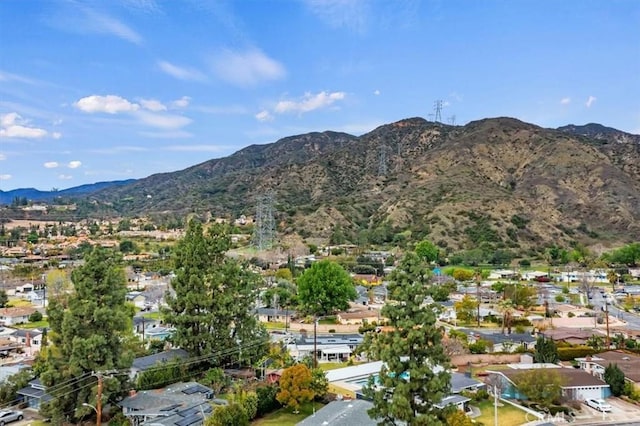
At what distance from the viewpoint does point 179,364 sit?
2498 centimetres

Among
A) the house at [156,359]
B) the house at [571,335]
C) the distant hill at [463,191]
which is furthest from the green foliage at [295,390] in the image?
the distant hill at [463,191]

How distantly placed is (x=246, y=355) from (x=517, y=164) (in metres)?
110

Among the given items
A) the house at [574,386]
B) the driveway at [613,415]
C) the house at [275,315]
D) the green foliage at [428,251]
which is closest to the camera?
the driveway at [613,415]

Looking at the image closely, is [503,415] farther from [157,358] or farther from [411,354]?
[157,358]

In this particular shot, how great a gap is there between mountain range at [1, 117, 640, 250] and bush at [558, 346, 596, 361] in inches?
2017

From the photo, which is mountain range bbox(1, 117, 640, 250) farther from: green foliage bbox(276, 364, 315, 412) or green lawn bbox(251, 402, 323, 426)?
green foliage bbox(276, 364, 315, 412)

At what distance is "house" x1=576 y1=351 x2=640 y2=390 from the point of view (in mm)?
26712

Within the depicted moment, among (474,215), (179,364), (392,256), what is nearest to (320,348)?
(179,364)

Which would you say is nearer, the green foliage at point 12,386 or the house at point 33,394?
the house at point 33,394

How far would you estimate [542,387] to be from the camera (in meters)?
23.1

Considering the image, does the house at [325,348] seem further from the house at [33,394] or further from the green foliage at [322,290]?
the house at [33,394]

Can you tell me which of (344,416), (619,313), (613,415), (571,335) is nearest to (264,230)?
(619,313)

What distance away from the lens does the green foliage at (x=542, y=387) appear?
23.0 metres

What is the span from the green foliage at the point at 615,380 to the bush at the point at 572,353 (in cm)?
564
